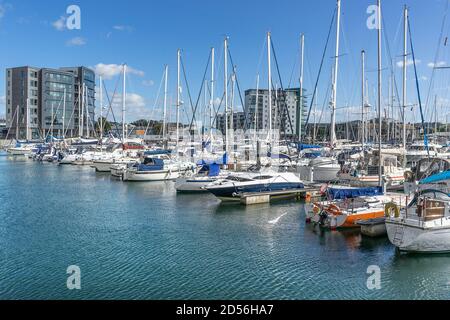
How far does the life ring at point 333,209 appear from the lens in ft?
82.4

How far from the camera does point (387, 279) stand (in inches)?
Result: 697

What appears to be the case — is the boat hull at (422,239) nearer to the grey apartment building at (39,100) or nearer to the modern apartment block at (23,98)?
the grey apartment building at (39,100)

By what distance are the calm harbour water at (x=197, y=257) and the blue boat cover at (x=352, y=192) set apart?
8.78ft

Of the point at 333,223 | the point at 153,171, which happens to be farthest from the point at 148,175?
the point at 333,223

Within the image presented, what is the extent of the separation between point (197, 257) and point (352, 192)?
12292mm

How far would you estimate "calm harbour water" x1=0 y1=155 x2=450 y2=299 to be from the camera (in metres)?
16.5

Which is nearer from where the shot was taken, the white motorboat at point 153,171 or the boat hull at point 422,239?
the boat hull at point 422,239

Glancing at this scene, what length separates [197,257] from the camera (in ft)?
67.7

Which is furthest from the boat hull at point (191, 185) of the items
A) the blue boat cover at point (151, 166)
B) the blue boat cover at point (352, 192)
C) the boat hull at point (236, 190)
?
the blue boat cover at point (352, 192)

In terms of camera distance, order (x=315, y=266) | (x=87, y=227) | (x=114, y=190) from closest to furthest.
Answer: (x=315, y=266) → (x=87, y=227) → (x=114, y=190)
